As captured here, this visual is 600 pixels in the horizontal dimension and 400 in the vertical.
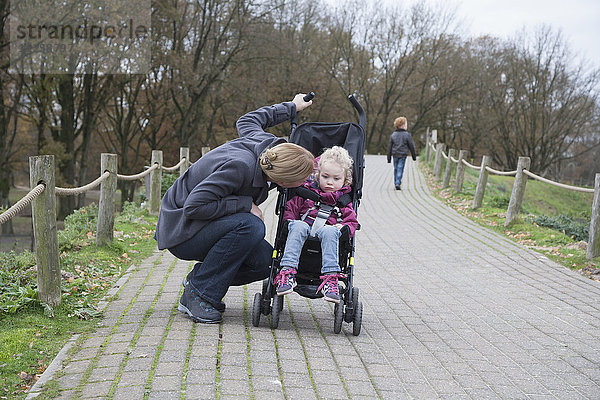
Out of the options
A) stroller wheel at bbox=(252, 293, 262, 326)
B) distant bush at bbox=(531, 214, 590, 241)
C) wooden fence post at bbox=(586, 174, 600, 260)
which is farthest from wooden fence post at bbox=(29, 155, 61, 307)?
distant bush at bbox=(531, 214, 590, 241)

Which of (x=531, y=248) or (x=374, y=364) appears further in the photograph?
(x=531, y=248)

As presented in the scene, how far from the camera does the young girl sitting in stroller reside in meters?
4.58

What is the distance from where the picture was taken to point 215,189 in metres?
4.30

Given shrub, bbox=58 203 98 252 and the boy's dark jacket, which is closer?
shrub, bbox=58 203 98 252

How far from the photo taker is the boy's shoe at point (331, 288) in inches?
179

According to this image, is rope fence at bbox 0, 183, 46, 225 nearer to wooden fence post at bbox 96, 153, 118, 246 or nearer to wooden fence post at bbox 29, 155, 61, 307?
wooden fence post at bbox 29, 155, 61, 307

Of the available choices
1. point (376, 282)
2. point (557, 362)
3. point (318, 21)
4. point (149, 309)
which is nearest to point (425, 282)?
point (376, 282)

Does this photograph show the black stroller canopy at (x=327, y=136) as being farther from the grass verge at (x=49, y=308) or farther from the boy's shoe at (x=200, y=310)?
the grass verge at (x=49, y=308)

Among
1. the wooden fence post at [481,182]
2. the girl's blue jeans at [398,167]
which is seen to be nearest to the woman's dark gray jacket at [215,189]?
the wooden fence post at [481,182]

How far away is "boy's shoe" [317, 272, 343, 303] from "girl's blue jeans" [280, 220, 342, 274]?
0.15ft

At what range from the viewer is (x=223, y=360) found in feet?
12.8

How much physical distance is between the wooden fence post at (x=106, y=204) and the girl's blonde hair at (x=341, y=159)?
347 centimetres

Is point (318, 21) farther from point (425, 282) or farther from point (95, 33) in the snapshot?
point (425, 282)

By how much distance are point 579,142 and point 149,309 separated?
39896mm
